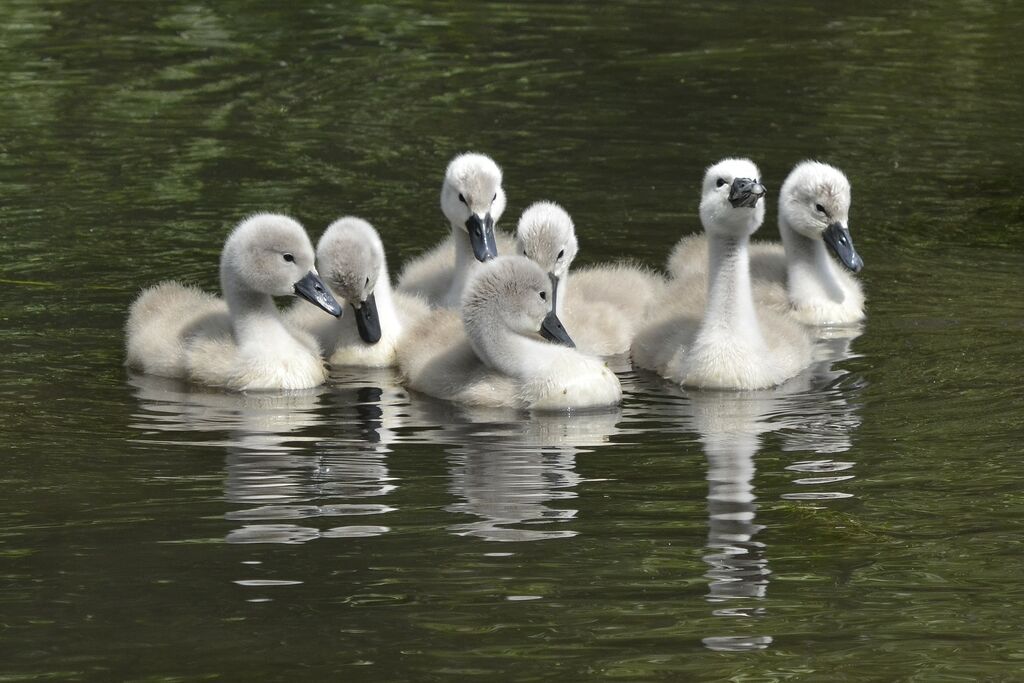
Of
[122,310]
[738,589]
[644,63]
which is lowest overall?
[738,589]

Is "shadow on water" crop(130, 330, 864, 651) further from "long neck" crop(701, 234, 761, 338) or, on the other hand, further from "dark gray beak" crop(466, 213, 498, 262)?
"dark gray beak" crop(466, 213, 498, 262)

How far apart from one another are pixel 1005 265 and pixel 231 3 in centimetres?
1122

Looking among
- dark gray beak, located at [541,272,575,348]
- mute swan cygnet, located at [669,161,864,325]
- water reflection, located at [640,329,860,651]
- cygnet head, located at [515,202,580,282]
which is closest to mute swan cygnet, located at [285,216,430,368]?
cygnet head, located at [515,202,580,282]

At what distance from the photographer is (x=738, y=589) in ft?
21.8

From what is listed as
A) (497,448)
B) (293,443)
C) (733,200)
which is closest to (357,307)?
(293,443)

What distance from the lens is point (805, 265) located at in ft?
38.5

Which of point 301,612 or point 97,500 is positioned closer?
point 301,612

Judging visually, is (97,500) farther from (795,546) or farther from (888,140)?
(888,140)

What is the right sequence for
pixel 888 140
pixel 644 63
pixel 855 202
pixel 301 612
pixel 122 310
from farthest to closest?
pixel 644 63, pixel 888 140, pixel 855 202, pixel 122 310, pixel 301 612

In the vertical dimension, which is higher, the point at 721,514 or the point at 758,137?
the point at 758,137

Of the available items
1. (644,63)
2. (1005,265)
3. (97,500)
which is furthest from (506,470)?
(644,63)

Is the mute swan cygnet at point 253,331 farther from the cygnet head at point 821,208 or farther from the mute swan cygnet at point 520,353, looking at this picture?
the cygnet head at point 821,208

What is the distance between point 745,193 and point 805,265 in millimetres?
2065

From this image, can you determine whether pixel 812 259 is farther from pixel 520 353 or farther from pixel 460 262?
pixel 520 353
